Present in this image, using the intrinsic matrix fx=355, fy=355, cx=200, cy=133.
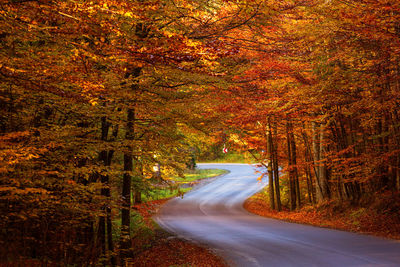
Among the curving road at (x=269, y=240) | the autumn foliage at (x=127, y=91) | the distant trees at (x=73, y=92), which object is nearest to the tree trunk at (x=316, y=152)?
the autumn foliage at (x=127, y=91)

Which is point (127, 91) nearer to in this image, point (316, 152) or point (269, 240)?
point (269, 240)

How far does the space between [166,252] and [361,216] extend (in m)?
9.00

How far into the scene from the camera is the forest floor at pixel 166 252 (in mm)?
10406

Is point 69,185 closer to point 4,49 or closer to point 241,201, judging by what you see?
point 4,49

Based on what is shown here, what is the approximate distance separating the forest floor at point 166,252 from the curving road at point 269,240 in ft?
1.56

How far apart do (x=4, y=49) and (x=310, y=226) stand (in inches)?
523

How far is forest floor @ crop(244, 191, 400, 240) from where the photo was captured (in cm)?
1355

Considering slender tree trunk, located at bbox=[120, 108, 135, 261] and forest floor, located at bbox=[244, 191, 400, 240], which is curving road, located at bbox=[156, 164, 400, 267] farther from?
slender tree trunk, located at bbox=[120, 108, 135, 261]

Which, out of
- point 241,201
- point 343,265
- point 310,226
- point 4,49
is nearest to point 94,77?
point 4,49

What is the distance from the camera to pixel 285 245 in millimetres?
11336

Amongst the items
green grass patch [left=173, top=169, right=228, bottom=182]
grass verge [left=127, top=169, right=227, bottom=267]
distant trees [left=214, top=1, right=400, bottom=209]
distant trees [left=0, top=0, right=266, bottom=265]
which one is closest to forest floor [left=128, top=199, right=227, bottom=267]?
grass verge [left=127, top=169, right=227, bottom=267]

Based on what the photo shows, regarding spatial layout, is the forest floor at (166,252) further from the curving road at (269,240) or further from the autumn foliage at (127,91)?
the autumn foliage at (127,91)

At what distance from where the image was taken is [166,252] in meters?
12.1

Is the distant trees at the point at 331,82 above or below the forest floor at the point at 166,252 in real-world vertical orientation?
above
